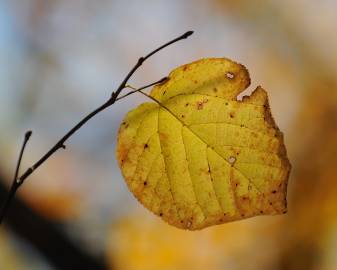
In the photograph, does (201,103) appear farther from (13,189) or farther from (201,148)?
(13,189)

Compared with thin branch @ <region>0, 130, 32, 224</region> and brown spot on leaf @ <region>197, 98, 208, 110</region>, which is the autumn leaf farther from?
thin branch @ <region>0, 130, 32, 224</region>

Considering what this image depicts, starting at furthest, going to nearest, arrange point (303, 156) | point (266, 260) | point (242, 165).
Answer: point (303, 156)
point (266, 260)
point (242, 165)

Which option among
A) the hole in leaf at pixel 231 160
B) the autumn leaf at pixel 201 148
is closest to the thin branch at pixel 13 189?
the autumn leaf at pixel 201 148

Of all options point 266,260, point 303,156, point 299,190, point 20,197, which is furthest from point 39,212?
point 299,190

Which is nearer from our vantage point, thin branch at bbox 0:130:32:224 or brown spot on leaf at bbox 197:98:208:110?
thin branch at bbox 0:130:32:224

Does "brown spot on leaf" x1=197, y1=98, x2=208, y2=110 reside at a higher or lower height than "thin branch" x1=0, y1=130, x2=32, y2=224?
higher

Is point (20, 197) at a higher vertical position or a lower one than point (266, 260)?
higher

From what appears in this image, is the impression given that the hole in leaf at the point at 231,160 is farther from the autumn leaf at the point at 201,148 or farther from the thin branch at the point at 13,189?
the thin branch at the point at 13,189

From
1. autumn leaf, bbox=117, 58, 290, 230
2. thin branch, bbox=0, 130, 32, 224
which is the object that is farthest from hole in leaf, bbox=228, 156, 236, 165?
thin branch, bbox=0, 130, 32, 224

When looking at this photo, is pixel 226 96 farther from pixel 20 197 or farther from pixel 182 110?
pixel 20 197
